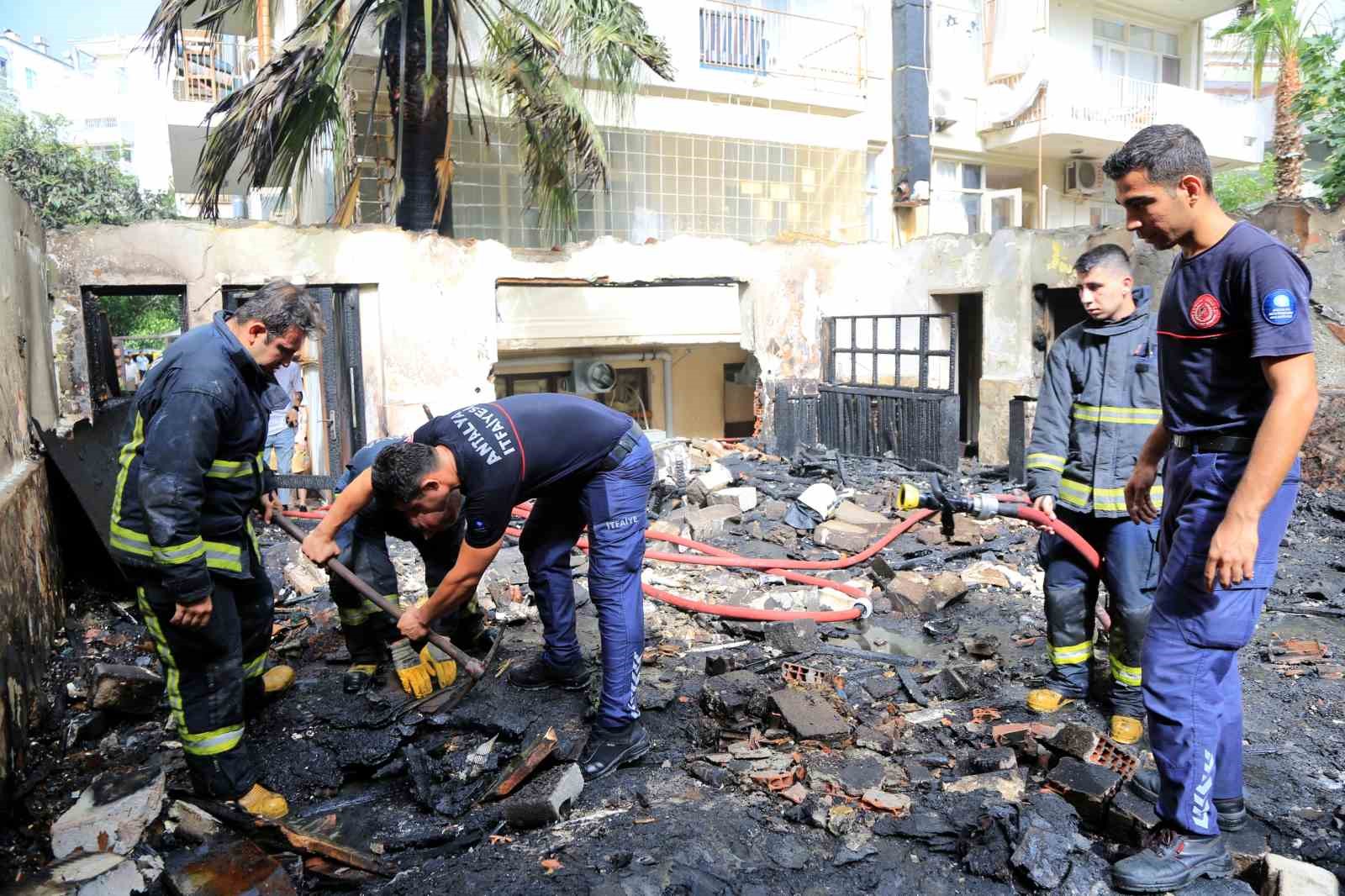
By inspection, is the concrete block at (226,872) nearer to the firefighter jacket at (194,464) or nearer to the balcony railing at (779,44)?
the firefighter jacket at (194,464)

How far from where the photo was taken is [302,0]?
1065cm

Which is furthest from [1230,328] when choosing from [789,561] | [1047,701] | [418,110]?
[418,110]

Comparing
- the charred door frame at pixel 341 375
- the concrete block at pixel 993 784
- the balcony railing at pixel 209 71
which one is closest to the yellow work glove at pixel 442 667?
the concrete block at pixel 993 784

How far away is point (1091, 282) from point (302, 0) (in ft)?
35.0

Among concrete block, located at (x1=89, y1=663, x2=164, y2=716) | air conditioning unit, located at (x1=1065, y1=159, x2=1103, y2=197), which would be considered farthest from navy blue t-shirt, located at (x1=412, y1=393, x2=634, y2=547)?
air conditioning unit, located at (x1=1065, y1=159, x2=1103, y2=197)

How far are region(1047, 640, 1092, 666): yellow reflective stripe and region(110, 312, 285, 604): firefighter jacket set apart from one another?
3375 millimetres

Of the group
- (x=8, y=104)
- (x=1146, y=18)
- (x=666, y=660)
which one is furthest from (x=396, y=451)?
Result: (x=8, y=104)

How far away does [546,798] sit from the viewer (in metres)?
2.92

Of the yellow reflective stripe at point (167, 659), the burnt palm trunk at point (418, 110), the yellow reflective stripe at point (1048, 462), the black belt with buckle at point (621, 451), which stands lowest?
the yellow reflective stripe at point (167, 659)

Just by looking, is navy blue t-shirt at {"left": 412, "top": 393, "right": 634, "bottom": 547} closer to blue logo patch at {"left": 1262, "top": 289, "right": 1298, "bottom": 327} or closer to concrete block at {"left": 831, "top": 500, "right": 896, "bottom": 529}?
blue logo patch at {"left": 1262, "top": 289, "right": 1298, "bottom": 327}

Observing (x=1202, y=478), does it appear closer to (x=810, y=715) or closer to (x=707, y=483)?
(x=810, y=715)

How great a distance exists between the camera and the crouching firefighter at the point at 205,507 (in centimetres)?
286

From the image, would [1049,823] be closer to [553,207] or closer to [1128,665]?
[1128,665]

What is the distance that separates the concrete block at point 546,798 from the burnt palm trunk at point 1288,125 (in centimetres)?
1492
